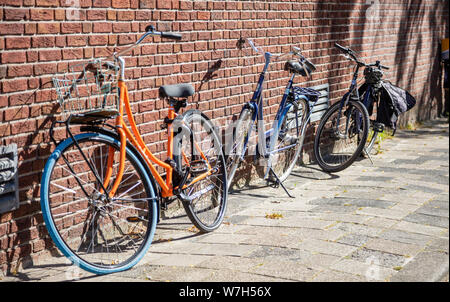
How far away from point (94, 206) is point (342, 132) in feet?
12.1

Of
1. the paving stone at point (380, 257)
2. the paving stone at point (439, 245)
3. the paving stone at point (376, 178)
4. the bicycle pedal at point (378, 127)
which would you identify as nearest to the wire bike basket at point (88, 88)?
the paving stone at point (380, 257)

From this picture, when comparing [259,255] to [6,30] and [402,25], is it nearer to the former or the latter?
[6,30]

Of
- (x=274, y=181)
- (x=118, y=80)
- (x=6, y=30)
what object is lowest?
(x=274, y=181)

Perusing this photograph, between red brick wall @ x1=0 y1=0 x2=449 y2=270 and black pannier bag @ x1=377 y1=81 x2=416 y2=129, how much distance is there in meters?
0.68

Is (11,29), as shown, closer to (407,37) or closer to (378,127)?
(378,127)

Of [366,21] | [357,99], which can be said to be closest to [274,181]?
[357,99]

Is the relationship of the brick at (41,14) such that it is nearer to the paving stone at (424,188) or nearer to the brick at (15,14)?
the brick at (15,14)

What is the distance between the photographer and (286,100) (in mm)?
5973

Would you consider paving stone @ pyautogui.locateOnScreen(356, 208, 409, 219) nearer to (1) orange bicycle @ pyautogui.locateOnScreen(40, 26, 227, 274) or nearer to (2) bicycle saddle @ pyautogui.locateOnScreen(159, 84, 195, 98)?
(1) orange bicycle @ pyautogui.locateOnScreen(40, 26, 227, 274)

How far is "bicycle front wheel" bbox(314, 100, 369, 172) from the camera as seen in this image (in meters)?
6.52

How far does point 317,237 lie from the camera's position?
4355mm

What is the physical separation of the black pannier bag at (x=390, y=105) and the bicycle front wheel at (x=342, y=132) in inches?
17.2

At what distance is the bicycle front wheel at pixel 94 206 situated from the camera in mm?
3707
